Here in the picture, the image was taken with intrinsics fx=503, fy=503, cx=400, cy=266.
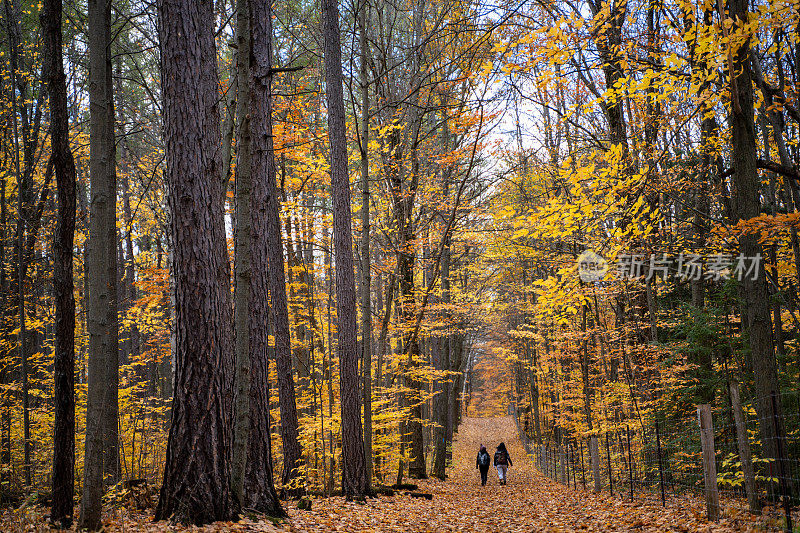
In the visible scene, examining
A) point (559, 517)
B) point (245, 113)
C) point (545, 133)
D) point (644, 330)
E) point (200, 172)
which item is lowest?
Result: point (559, 517)

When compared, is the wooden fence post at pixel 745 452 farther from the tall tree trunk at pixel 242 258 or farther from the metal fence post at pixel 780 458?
the tall tree trunk at pixel 242 258

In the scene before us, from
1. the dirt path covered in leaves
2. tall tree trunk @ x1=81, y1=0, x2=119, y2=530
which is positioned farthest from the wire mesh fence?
tall tree trunk @ x1=81, y1=0, x2=119, y2=530

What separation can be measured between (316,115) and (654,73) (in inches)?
524

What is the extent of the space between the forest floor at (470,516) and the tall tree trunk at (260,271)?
0.69 metres

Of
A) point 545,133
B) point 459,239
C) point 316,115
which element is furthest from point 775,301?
point 316,115

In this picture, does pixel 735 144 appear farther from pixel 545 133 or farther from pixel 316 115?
pixel 316 115

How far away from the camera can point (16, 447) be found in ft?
37.3

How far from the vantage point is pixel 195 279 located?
5.14 metres

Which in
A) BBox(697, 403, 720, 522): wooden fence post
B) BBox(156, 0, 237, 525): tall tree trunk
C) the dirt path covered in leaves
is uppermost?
BBox(156, 0, 237, 525): tall tree trunk

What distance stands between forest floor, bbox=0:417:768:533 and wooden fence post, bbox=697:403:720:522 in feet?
0.56

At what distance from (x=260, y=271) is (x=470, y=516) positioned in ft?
20.4

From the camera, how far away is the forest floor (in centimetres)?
603

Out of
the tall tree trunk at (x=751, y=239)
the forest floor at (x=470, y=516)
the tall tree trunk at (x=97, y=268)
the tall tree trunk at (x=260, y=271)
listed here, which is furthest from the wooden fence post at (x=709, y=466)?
the tall tree trunk at (x=97, y=268)

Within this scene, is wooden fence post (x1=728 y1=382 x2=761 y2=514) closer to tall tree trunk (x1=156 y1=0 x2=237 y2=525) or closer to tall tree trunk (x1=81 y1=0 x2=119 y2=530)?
tall tree trunk (x1=156 y1=0 x2=237 y2=525)
